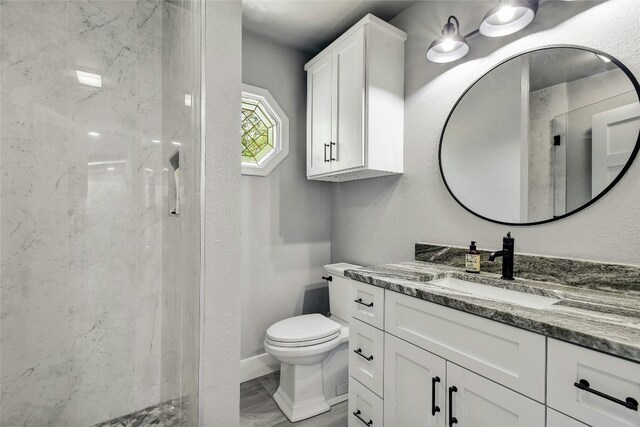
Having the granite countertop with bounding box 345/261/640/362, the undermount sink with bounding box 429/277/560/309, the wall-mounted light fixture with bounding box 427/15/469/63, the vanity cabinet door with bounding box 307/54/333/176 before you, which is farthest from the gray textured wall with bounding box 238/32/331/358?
the undermount sink with bounding box 429/277/560/309

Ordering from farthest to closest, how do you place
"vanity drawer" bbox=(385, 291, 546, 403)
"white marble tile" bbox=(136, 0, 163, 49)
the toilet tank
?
the toilet tank → "white marble tile" bbox=(136, 0, 163, 49) → "vanity drawer" bbox=(385, 291, 546, 403)

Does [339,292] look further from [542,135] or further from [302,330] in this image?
[542,135]

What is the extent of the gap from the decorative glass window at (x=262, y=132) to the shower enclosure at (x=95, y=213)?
665 millimetres

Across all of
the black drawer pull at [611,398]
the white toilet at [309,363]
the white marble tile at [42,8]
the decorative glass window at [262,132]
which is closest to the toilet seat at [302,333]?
the white toilet at [309,363]

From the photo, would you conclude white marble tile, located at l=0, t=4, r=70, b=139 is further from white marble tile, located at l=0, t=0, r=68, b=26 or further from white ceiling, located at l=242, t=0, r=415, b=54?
white ceiling, located at l=242, t=0, r=415, b=54

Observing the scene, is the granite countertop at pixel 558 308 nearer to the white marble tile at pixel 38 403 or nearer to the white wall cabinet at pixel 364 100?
the white wall cabinet at pixel 364 100

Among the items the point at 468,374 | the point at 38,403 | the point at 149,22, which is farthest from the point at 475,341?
the point at 149,22

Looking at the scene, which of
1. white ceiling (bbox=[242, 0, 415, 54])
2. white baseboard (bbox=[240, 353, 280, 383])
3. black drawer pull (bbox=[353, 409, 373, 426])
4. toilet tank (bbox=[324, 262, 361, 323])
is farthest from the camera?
white baseboard (bbox=[240, 353, 280, 383])

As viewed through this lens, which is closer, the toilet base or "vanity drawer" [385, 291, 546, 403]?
"vanity drawer" [385, 291, 546, 403]

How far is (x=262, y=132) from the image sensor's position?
7.75ft

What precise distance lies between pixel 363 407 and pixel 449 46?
192 centimetres

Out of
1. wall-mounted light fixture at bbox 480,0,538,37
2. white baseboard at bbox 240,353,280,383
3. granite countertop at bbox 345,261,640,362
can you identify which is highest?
wall-mounted light fixture at bbox 480,0,538,37

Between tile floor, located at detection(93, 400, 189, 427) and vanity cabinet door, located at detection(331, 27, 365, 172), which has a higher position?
vanity cabinet door, located at detection(331, 27, 365, 172)

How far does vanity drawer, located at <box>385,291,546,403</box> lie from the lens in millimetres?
819
